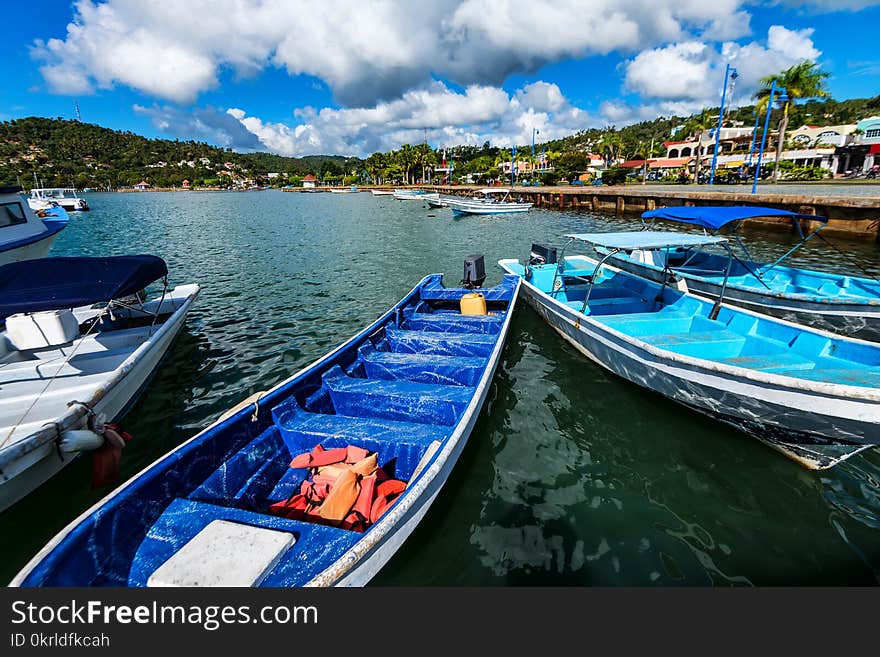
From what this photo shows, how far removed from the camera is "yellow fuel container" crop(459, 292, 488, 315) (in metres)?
10.4

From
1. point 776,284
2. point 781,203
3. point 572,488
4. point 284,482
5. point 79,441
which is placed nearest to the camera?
point 79,441

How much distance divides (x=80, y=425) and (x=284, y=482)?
2.97 meters

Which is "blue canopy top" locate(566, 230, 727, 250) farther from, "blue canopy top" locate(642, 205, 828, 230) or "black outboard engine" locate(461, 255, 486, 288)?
"black outboard engine" locate(461, 255, 486, 288)

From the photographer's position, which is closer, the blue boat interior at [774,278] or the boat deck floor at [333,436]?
the boat deck floor at [333,436]

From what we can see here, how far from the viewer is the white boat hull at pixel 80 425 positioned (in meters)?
4.48

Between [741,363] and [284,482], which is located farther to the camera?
[741,363]

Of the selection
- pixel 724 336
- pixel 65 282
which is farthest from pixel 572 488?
pixel 65 282

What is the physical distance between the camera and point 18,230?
1552 cm

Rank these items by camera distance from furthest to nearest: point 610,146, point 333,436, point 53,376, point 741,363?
point 610,146, point 53,376, point 741,363, point 333,436

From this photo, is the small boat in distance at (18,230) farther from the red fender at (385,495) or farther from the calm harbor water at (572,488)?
the red fender at (385,495)

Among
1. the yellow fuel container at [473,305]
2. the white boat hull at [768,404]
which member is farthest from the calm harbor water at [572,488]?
the yellow fuel container at [473,305]

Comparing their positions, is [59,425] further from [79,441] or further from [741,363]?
[741,363]

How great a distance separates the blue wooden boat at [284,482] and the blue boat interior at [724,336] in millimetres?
3914

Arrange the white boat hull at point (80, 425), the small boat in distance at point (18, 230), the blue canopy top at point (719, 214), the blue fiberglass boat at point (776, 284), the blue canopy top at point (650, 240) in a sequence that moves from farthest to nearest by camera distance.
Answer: the small boat in distance at point (18, 230)
the blue fiberglass boat at point (776, 284)
the blue canopy top at point (719, 214)
the blue canopy top at point (650, 240)
the white boat hull at point (80, 425)
